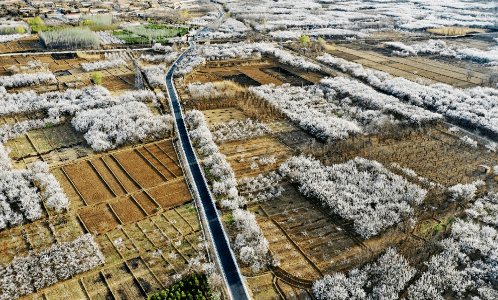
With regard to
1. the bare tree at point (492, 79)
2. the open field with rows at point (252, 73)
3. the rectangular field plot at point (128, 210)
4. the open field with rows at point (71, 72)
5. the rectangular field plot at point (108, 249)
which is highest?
the open field with rows at point (71, 72)

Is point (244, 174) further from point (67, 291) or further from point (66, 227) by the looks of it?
point (67, 291)

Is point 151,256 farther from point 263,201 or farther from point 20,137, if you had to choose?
point 20,137

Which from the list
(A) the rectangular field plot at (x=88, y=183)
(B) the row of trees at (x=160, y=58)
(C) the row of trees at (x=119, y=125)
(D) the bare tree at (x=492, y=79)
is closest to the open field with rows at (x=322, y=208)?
(C) the row of trees at (x=119, y=125)

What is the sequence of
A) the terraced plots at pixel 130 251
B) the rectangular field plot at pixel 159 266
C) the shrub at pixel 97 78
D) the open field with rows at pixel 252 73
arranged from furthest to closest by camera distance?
the open field with rows at pixel 252 73 → the shrub at pixel 97 78 → the rectangular field plot at pixel 159 266 → the terraced plots at pixel 130 251

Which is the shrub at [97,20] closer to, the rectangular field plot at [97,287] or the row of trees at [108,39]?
the row of trees at [108,39]

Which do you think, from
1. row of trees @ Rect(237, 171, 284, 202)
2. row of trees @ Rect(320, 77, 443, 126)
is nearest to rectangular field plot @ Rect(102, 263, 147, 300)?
row of trees @ Rect(237, 171, 284, 202)

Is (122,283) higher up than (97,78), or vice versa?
(97,78)

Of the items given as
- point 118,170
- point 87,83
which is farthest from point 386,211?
point 87,83

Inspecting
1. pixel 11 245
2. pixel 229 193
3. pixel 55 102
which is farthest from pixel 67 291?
pixel 55 102
